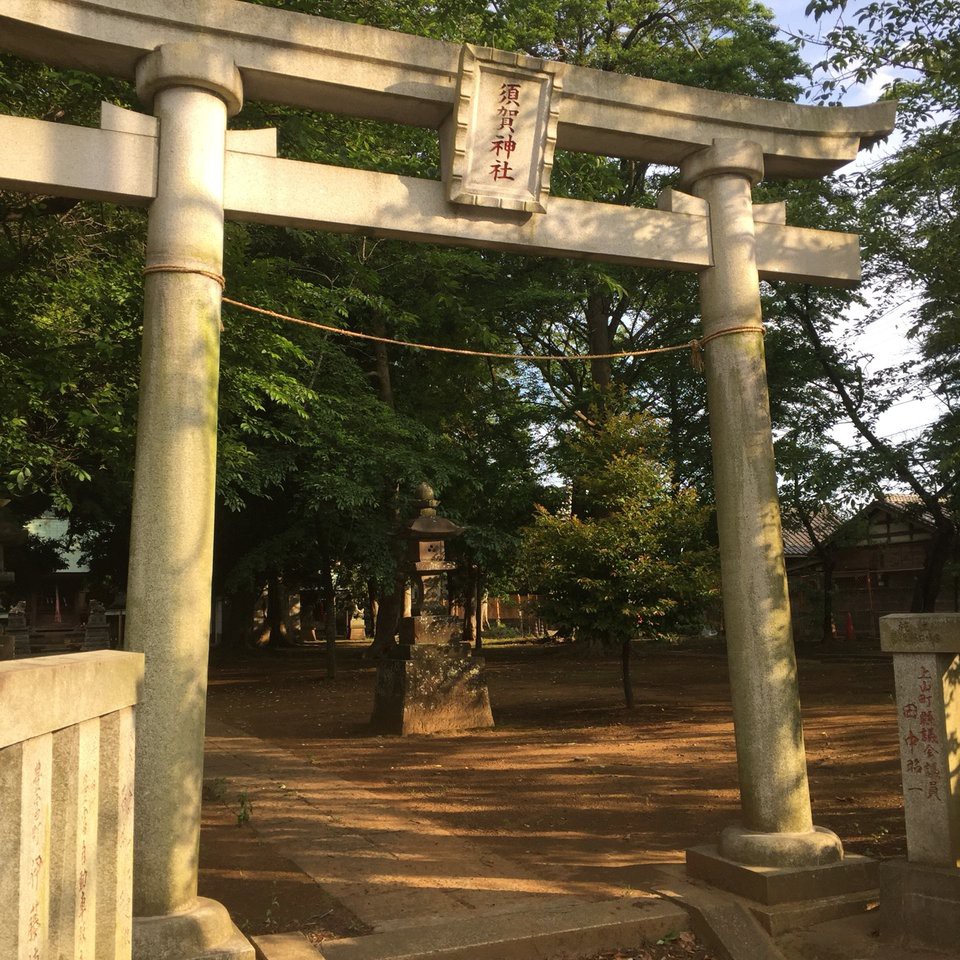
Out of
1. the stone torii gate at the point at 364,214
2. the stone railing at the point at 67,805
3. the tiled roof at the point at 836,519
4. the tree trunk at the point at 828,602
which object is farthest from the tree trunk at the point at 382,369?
the stone railing at the point at 67,805

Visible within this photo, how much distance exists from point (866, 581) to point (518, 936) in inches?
1118

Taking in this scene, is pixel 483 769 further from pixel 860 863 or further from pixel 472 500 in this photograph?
pixel 472 500

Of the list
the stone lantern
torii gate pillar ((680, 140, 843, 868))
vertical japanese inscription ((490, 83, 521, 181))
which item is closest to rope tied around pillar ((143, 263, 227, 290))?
vertical japanese inscription ((490, 83, 521, 181))

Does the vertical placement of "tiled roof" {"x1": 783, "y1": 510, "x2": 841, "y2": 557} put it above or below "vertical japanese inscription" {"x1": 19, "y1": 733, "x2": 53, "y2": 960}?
above

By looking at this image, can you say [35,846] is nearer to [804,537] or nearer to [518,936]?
[518,936]

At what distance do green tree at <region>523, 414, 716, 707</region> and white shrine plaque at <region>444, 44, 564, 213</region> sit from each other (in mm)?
7589

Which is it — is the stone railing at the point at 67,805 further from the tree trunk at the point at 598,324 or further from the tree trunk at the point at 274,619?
the tree trunk at the point at 274,619

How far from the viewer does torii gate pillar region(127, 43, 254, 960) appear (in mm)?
3961

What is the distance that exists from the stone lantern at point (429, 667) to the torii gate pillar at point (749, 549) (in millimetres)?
7086

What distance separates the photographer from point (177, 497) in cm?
423

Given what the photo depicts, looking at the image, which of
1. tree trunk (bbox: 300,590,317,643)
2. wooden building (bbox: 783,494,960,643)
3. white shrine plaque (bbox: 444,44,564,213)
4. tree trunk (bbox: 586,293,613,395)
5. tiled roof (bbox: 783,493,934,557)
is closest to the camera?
white shrine plaque (bbox: 444,44,564,213)

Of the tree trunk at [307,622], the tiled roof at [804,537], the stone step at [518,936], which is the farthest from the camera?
the tree trunk at [307,622]

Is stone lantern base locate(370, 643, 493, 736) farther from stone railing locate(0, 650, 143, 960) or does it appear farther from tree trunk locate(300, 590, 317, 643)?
tree trunk locate(300, 590, 317, 643)

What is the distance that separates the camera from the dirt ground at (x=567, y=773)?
228 inches
